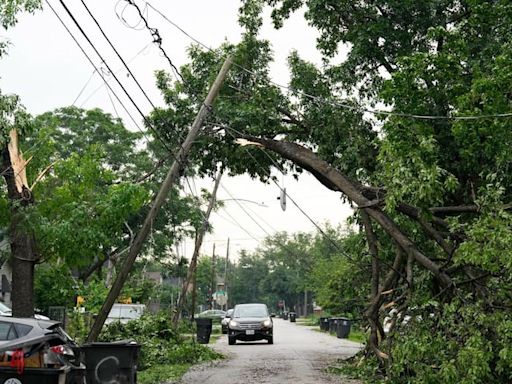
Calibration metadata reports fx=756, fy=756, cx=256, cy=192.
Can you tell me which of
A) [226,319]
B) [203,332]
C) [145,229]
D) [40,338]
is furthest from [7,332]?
[226,319]

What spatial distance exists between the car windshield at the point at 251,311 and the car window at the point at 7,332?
21.6m

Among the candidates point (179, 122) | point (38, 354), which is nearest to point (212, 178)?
point (179, 122)

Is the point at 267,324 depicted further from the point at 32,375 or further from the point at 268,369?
the point at 32,375

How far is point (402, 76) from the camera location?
14422 millimetres

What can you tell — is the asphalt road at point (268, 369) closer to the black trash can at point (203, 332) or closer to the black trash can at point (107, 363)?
the black trash can at point (107, 363)

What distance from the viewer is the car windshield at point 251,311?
31.2 metres

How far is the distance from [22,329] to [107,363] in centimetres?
270

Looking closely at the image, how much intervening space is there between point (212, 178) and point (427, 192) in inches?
437

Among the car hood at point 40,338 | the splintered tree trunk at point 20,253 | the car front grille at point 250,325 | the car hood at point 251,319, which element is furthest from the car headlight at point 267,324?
the car hood at point 40,338

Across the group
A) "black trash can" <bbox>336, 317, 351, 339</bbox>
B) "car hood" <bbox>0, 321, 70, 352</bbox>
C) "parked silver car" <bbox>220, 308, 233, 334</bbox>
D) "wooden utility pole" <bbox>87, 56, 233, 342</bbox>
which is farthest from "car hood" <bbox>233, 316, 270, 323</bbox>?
"car hood" <bbox>0, 321, 70, 352</bbox>

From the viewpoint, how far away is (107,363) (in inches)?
488

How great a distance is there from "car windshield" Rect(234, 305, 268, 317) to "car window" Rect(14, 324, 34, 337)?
21518mm

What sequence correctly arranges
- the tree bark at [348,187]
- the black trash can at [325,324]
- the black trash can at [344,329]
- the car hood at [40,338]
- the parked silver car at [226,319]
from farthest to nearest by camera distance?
the black trash can at [325,324]
the black trash can at [344,329]
the parked silver car at [226,319]
the tree bark at [348,187]
the car hood at [40,338]

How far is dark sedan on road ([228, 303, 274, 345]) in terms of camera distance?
30.6 metres
